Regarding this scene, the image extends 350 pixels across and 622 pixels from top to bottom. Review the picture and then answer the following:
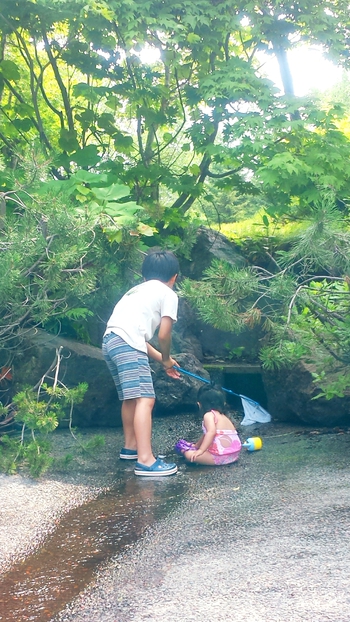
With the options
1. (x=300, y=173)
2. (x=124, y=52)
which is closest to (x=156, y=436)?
(x=300, y=173)

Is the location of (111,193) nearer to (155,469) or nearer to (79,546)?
(155,469)

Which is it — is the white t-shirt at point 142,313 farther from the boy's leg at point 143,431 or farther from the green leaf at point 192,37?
the green leaf at point 192,37

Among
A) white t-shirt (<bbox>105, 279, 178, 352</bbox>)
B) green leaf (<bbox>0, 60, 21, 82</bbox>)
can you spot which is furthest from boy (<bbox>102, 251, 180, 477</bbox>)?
green leaf (<bbox>0, 60, 21, 82</bbox>)

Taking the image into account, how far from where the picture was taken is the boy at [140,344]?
171 inches

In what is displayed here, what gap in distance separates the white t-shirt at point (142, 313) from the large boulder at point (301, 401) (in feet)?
4.90

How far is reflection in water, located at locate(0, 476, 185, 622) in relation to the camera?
2375 millimetres

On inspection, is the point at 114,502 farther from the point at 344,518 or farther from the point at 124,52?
the point at 124,52

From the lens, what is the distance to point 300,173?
573 centimetres

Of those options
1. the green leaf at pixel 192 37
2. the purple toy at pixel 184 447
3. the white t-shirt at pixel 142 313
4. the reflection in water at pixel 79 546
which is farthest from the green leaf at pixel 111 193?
the green leaf at pixel 192 37

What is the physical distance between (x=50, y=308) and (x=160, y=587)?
253 centimetres

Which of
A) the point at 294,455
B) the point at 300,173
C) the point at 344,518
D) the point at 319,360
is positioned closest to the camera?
the point at 344,518

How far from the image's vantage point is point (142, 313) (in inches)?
179

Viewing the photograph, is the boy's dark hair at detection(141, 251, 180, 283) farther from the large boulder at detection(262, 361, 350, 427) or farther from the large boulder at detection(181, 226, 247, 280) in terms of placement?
the large boulder at detection(181, 226, 247, 280)

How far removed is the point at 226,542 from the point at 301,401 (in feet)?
9.00
